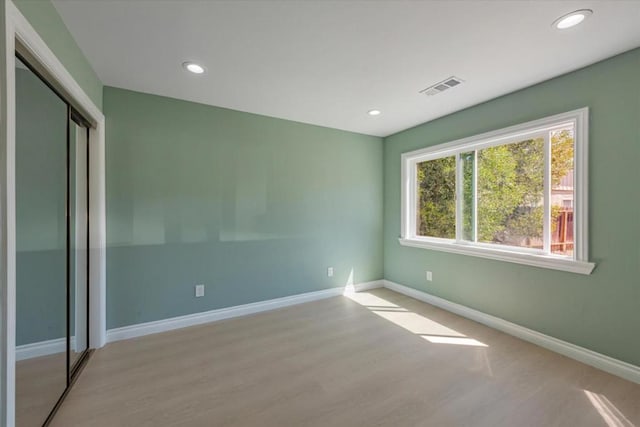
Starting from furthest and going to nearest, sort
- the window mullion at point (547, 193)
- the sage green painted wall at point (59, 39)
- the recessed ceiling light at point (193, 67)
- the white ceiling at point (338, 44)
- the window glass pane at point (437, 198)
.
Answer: the window glass pane at point (437, 198), the window mullion at point (547, 193), the recessed ceiling light at point (193, 67), the white ceiling at point (338, 44), the sage green painted wall at point (59, 39)

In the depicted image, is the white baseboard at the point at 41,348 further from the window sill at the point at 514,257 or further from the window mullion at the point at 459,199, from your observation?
the window mullion at the point at 459,199

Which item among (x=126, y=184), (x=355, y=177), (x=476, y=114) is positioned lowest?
(x=126, y=184)

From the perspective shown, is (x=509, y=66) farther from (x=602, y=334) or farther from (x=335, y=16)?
(x=602, y=334)

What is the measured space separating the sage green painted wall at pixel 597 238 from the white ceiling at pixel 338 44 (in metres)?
0.18

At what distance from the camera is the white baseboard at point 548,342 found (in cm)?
208

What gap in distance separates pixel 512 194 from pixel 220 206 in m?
3.22

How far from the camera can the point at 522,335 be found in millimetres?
2699

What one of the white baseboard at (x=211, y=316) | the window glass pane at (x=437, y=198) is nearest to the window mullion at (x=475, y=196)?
the window glass pane at (x=437, y=198)

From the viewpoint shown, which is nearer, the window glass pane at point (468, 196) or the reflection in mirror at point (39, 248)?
the reflection in mirror at point (39, 248)

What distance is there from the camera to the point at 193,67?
231 cm

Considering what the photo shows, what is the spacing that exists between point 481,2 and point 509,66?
95cm

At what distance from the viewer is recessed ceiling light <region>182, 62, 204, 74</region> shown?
7.45 feet

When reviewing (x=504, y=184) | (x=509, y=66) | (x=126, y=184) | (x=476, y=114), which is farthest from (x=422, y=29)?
(x=126, y=184)

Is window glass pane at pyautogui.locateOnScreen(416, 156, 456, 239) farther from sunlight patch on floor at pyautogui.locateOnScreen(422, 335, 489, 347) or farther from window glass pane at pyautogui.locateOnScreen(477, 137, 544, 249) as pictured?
sunlight patch on floor at pyautogui.locateOnScreen(422, 335, 489, 347)
